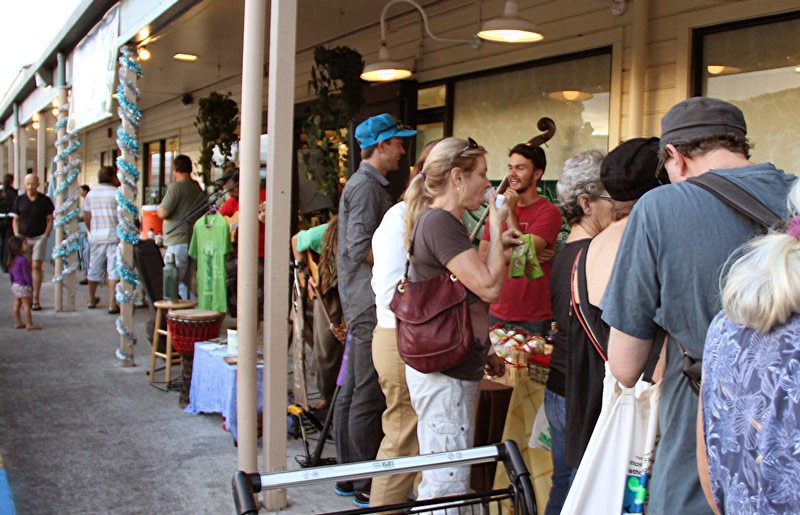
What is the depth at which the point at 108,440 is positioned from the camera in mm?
5258

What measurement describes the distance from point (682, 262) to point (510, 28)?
3.72 m

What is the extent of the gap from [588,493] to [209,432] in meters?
3.85

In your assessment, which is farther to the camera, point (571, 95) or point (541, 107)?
point (541, 107)

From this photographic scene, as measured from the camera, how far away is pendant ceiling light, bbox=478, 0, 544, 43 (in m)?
5.26

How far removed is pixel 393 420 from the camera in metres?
3.42

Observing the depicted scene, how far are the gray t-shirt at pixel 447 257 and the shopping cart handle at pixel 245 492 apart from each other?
133 centimetres

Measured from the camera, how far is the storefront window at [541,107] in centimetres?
614

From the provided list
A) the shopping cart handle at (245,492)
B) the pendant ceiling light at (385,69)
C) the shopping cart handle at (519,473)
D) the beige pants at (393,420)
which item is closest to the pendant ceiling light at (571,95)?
the pendant ceiling light at (385,69)

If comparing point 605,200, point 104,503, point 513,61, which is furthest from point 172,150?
point 605,200

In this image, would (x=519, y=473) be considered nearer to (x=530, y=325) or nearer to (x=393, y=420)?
(x=393, y=420)

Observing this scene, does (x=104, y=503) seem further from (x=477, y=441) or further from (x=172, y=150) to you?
(x=172, y=150)

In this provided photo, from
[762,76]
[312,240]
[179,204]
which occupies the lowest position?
[312,240]

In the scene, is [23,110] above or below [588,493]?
above

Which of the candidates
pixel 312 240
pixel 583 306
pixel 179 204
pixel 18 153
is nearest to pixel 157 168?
pixel 18 153
